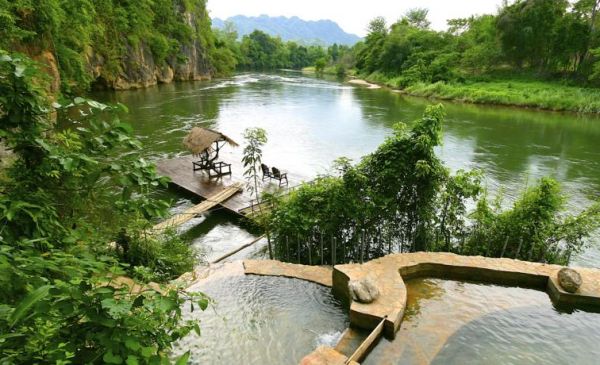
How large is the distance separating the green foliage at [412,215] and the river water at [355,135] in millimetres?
2060

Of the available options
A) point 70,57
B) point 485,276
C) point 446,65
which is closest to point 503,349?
point 485,276

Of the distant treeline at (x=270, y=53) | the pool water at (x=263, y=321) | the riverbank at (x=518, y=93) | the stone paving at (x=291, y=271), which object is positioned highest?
the distant treeline at (x=270, y=53)

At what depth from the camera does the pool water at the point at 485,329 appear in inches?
199

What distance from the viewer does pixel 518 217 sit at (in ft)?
25.7

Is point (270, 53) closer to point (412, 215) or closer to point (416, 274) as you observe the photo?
point (412, 215)

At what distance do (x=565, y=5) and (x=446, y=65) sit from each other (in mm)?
13014

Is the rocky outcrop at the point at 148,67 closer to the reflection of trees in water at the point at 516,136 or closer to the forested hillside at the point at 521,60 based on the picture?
the reflection of trees in water at the point at 516,136

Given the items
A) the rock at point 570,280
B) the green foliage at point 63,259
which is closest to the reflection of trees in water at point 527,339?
the rock at point 570,280

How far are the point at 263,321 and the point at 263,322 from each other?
3cm

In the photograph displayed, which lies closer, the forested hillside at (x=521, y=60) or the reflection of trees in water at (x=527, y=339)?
the reflection of trees in water at (x=527, y=339)

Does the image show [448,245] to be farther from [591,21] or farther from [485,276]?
[591,21]

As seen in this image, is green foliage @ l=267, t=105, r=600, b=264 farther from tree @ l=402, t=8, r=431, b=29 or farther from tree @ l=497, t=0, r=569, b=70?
tree @ l=402, t=8, r=431, b=29

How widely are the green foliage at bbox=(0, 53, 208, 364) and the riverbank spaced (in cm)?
3740

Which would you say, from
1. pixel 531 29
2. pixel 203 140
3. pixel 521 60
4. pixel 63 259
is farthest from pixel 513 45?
pixel 63 259
